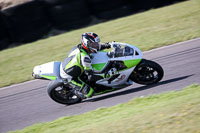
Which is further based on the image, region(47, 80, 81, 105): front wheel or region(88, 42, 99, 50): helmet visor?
region(47, 80, 81, 105): front wheel

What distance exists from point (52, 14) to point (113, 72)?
828 centimetres

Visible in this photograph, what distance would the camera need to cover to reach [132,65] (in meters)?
7.36

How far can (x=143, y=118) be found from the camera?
522cm

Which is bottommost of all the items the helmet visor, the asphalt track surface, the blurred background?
the asphalt track surface

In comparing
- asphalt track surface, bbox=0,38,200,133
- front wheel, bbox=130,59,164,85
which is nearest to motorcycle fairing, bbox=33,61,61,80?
asphalt track surface, bbox=0,38,200,133

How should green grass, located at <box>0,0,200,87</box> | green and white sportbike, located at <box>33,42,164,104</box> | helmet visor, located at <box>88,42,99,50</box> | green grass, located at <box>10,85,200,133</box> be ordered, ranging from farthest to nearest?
green grass, located at <box>0,0,200,87</box> → green and white sportbike, located at <box>33,42,164,104</box> → helmet visor, located at <box>88,42,99,50</box> → green grass, located at <box>10,85,200,133</box>

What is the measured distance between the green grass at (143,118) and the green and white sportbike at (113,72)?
868 mm

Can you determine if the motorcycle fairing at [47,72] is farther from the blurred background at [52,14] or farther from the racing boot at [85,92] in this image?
the blurred background at [52,14]

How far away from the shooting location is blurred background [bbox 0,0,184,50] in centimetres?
1448

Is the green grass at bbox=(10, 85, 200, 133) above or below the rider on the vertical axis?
below

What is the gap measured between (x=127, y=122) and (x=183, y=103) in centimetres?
106

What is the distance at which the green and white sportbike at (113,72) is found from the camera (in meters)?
7.34

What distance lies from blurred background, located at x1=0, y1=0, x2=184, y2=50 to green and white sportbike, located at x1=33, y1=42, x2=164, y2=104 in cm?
725

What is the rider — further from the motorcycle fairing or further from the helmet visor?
the motorcycle fairing
